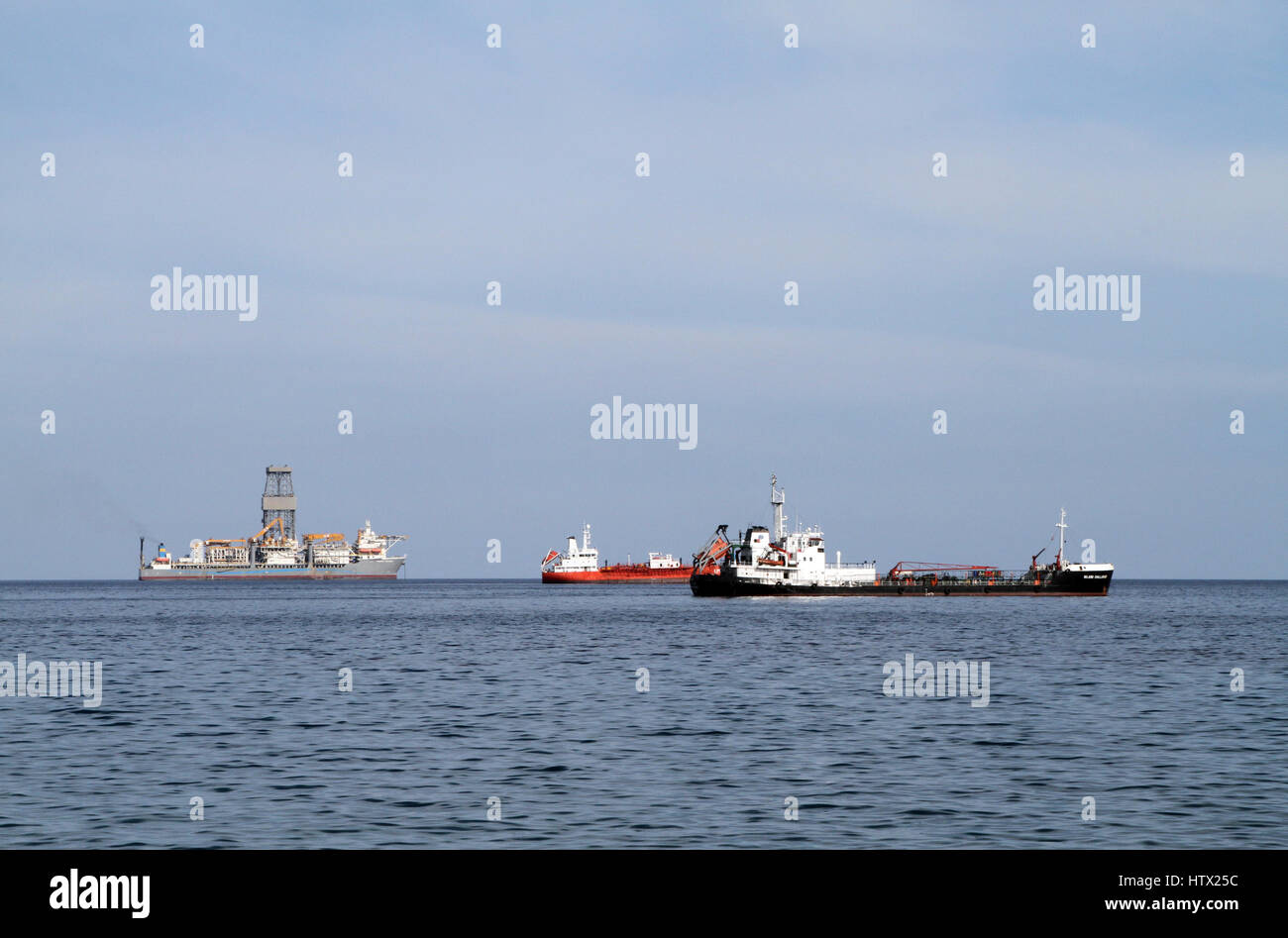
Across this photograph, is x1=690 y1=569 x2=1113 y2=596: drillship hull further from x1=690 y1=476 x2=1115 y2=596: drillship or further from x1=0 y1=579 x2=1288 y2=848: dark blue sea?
x1=0 y1=579 x2=1288 y2=848: dark blue sea

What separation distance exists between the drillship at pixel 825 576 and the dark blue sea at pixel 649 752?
231 feet

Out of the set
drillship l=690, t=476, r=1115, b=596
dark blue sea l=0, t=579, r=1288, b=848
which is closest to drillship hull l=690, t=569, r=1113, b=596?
drillship l=690, t=476, r=1115, b=596

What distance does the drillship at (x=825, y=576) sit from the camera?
130750 mm

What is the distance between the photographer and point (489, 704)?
37531mm

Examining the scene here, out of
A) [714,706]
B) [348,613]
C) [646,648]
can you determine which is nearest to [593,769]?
[714,706]

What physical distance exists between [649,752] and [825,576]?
107 metres

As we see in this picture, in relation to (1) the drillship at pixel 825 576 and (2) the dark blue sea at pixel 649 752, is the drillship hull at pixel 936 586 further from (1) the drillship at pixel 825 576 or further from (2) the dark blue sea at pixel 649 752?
(2) the dark blue sea at pixel 649 752

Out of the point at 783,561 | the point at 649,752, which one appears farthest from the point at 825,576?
the point at 649,752

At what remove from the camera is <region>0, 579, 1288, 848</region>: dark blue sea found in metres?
19.7
